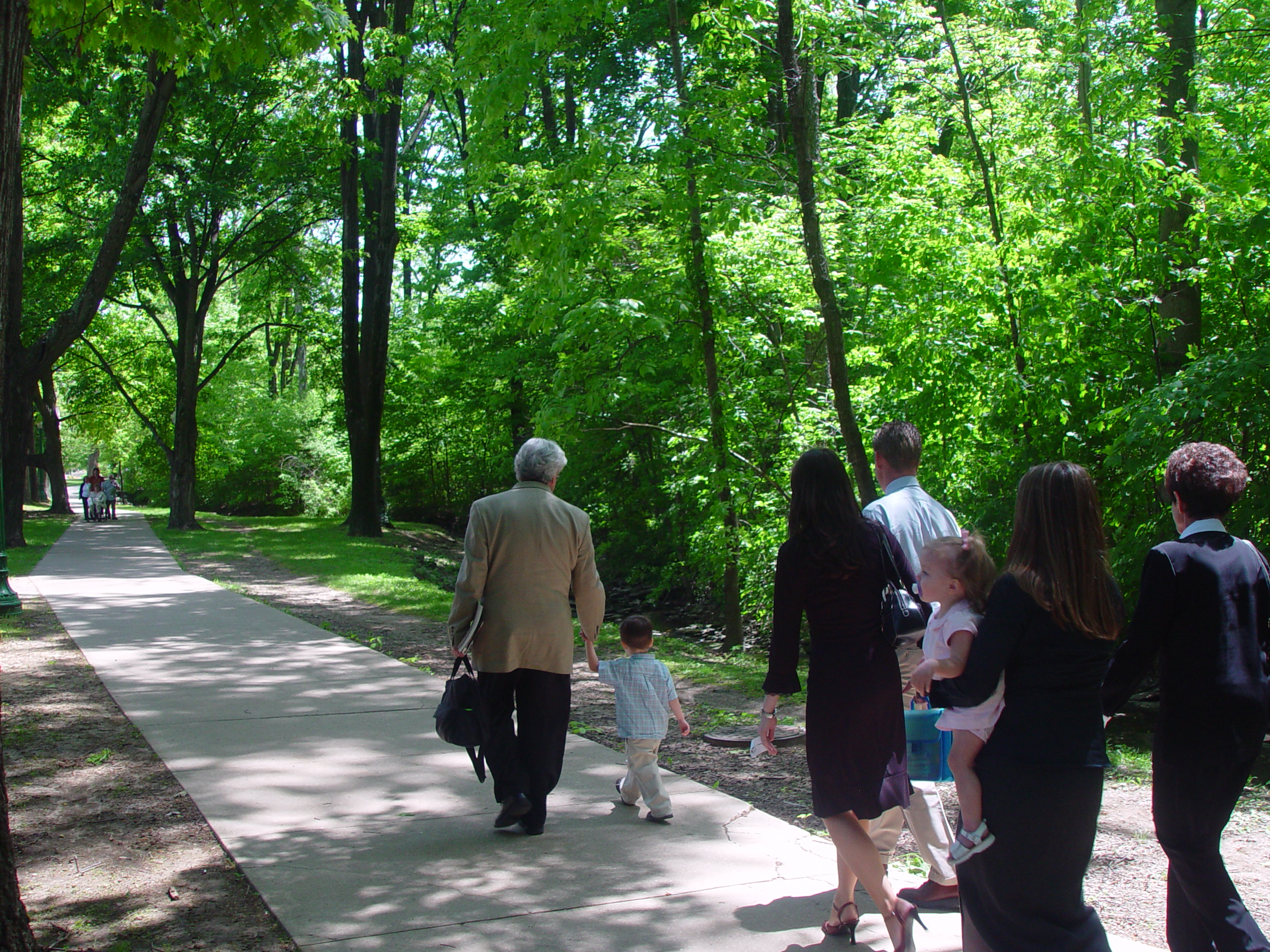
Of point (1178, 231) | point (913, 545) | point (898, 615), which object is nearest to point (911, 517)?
point (913, 545)

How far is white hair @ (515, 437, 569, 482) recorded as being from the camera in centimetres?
505

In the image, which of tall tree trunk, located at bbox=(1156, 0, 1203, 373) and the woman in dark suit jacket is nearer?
the woman in dark suit jacket

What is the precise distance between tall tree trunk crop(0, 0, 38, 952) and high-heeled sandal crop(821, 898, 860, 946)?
2.66 meters

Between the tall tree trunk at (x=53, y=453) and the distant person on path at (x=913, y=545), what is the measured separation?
37.1m

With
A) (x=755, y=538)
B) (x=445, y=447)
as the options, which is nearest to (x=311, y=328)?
(x=445, y=447)

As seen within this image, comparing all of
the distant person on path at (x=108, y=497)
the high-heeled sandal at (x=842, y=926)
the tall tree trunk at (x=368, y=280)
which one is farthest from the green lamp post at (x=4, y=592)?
the distant person on path at (x=108, y=497)

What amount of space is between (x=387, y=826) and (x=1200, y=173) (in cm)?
850

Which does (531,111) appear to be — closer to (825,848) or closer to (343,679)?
(343,679)

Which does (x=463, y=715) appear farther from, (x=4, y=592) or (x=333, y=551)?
(x=333, y=551)

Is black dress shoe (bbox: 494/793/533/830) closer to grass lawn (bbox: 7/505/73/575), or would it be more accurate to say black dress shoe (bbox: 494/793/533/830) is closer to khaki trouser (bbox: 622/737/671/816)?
khaki trouser (bbox: 622/737/671/816)

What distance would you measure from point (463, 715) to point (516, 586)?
638 mm

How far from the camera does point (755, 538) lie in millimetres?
12242

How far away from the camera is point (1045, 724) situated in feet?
9.47

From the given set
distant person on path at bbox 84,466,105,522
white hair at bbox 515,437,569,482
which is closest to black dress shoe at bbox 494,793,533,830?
white hair at bbox 515,437,569,482
